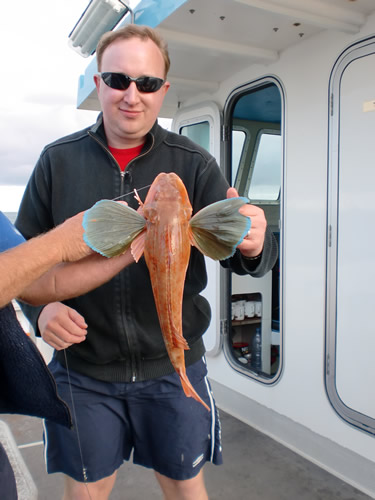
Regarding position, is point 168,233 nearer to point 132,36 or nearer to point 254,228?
point 254,228

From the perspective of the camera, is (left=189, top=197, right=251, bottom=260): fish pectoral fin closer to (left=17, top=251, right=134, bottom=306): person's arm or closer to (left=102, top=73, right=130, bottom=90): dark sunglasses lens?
(left=17, top=251, right=134, bottom=306): person's arm

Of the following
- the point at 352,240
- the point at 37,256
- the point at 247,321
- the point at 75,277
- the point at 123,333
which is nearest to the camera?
the point at 37,256

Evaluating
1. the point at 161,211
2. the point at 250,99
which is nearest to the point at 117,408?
the point at 161,211

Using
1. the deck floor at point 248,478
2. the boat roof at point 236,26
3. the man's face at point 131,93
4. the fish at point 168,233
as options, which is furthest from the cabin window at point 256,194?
the fish at point 168,233

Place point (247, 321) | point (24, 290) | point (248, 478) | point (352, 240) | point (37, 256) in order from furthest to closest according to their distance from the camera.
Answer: point (247, 321) < point (248, 478) < point (352, 240) < point (24, 290) < point (37, 256)

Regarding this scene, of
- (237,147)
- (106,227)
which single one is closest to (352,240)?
(106,227)

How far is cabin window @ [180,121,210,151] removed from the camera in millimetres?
5617

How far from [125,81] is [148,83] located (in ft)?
0.33

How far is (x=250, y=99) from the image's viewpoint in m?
5.52

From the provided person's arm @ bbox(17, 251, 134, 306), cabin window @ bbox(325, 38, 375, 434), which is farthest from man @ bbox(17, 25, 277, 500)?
cabin window @ bbox(325, 38, 375, 434)

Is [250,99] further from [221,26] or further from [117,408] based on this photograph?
[117,408]

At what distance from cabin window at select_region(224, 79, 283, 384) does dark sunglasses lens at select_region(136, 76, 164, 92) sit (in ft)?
10.3

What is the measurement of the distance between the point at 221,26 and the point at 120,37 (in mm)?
1966

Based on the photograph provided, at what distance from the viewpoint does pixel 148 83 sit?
77.4 inches
